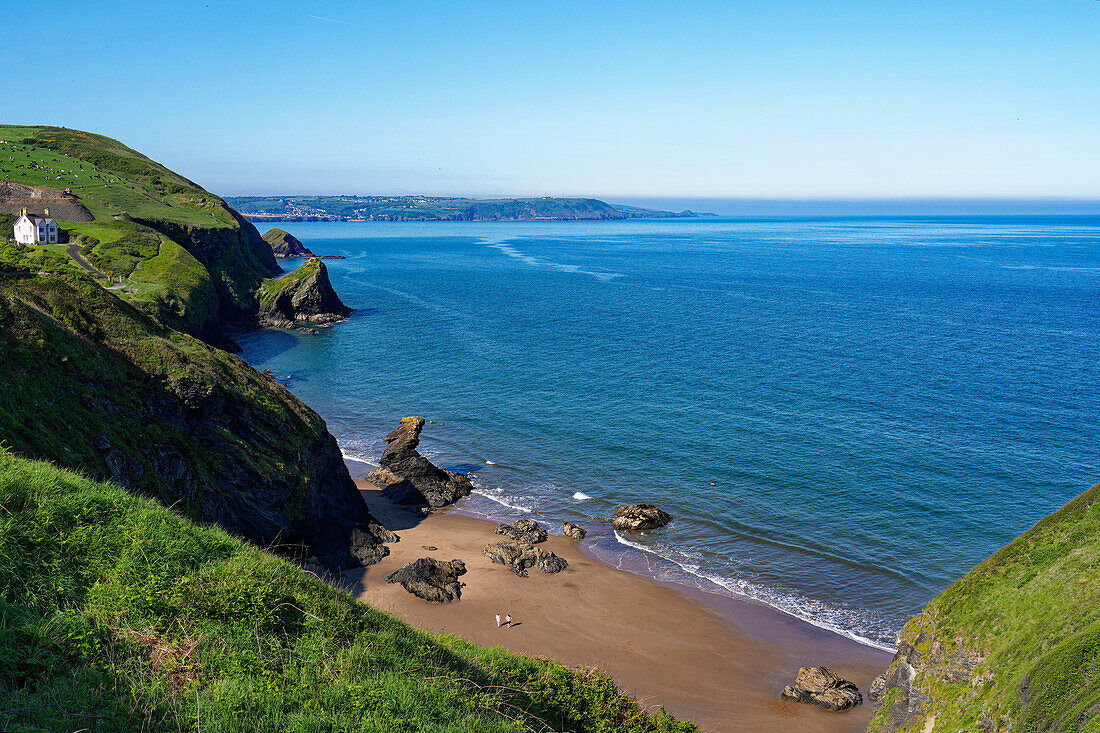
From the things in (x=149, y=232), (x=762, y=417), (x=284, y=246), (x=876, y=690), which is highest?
(x=284, y=246)

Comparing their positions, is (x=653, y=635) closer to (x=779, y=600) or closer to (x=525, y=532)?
(x=779, y=600)

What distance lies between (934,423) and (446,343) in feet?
175

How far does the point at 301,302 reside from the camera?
9794 cm

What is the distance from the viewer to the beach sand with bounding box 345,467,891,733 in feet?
78.8

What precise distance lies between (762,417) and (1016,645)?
3766 cm

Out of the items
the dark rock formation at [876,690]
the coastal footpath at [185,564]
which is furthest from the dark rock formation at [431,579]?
the dark rock formation at [876,690]

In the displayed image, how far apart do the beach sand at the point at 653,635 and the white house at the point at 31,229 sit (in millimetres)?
72105

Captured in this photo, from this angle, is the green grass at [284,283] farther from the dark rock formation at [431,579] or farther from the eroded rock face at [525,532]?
the dark rock formation at [431,579]

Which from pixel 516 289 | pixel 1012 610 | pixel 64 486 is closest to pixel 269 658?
pixel 64 486

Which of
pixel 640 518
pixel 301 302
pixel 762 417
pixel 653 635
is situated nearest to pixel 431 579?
pixel 653 635

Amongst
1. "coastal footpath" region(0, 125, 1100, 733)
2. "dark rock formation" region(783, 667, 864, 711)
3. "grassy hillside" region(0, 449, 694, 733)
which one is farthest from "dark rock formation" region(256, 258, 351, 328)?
"grassy hillside" region(0, 449, 694, 733)

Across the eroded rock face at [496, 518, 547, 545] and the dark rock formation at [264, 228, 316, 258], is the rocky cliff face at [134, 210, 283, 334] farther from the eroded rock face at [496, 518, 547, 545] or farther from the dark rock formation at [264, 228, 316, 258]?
the dark rock formation at [264, 228, 316, 258]

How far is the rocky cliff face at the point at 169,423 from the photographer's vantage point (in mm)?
21766

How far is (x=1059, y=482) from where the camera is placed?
4003 centimetres
